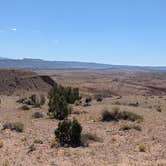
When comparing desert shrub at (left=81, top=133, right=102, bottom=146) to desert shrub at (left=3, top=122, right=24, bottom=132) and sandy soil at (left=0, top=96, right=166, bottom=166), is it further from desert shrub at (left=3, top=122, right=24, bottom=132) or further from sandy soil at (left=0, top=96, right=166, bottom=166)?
desert shrub at (left=3, top=122, right=24, bottom=132)

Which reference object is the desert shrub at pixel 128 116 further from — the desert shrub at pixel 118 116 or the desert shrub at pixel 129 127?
the desert shrub at pixel 129 127

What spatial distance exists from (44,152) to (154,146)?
6033 millimetres

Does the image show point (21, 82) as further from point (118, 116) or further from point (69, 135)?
point (69, 135)

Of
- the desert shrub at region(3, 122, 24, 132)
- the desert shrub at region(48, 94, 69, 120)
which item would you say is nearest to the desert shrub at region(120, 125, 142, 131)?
the desert shrub at region(3, 122, 24, 132)

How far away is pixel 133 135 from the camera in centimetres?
2700

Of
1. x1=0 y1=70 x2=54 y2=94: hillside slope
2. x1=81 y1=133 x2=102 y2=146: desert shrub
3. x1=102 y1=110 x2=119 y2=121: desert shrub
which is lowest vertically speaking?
x1=0 y1=70 x2=54 y2=94: hillside slope

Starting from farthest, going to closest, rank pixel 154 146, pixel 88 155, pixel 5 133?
pixel 5 133 < pixel 154 146 < pixel 88 155

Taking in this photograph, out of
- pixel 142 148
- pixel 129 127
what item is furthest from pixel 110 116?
pixel 142 148

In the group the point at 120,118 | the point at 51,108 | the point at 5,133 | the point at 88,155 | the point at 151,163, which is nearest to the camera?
the point at 151,163

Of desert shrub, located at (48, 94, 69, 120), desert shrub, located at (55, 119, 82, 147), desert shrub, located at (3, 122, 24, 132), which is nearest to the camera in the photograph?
desert shrub, located at (55, 119, 82, 147)

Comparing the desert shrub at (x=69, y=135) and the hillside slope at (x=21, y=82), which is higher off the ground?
the desert shrub at (x=69, y=135)

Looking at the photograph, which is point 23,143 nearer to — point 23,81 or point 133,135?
point 133,135

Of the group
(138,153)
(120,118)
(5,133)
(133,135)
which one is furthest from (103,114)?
(138,153)

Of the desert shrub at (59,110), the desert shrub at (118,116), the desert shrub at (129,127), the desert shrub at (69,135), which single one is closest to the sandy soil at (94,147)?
the desert shrub at (129,127)
